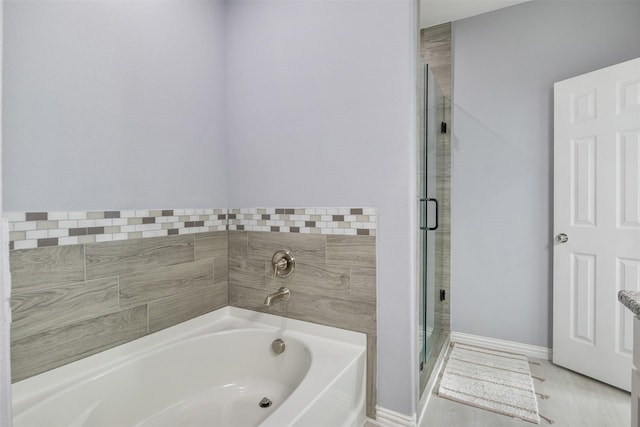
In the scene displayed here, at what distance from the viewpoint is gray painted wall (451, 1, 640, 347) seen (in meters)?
2.33

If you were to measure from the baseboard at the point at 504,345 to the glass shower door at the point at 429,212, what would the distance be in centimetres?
43

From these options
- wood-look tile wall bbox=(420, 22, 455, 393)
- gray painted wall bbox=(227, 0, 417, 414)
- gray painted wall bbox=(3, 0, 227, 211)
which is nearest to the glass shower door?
wood-look tile wall bbox=(420, 22, 455, 393)

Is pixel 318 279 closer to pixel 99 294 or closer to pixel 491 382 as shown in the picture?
pixel 99 294

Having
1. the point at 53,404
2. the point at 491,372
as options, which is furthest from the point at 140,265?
the point at 491,372

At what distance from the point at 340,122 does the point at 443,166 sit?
45.2 inches

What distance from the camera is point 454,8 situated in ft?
8.34

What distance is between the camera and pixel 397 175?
1602mm

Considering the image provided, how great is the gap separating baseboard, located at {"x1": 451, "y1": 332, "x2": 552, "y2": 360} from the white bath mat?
69 mm

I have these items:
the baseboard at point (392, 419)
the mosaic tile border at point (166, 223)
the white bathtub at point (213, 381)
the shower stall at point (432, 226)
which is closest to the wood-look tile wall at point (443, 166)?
the shower stall at point (432, 226)

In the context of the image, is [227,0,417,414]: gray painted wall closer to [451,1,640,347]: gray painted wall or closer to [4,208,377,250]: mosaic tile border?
[4,208,377,250]: mosaic tile border

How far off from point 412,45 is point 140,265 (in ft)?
5.45

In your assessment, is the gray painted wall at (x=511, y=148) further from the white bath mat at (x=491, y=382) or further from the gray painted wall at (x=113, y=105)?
the gray painted wall at (x=113, y=105)

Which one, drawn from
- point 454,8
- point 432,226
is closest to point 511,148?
point 432,226

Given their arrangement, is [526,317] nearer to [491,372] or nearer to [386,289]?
[491,372]
